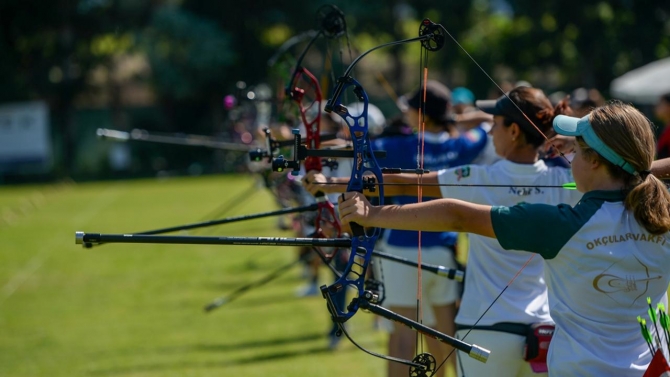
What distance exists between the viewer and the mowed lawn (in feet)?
26.5

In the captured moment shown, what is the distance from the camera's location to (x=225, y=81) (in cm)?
4112

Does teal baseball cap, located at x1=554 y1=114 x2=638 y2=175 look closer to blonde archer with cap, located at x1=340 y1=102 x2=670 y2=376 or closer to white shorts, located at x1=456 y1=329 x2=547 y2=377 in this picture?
blonde archer with cap, located at x1=340 y1=102 x2=670 y2=376

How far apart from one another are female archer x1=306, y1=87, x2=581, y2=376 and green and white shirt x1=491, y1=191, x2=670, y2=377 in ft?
3.27

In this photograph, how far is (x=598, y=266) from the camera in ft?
9.55

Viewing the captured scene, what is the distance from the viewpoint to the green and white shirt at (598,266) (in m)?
2.90

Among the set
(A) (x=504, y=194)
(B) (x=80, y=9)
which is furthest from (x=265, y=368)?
(B) (x=80, y=9)

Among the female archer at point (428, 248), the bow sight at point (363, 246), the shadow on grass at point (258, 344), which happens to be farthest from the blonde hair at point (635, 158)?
the shadow on grass at point (258, 344)

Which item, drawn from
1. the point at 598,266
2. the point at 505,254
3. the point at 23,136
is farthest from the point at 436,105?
the point at 23,136

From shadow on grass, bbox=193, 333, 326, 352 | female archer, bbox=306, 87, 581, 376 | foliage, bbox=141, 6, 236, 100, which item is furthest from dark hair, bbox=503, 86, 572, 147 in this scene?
foliage, bbox=141, 6, 236, 100

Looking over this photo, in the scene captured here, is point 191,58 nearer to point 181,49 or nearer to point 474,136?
point 181,49

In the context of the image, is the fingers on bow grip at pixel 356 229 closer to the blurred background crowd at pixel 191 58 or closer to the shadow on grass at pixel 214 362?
the shadow on grass at pixel 214 362

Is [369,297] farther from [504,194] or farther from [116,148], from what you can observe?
[116,148]

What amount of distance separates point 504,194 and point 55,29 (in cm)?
3846

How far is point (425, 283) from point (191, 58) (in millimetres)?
34590
